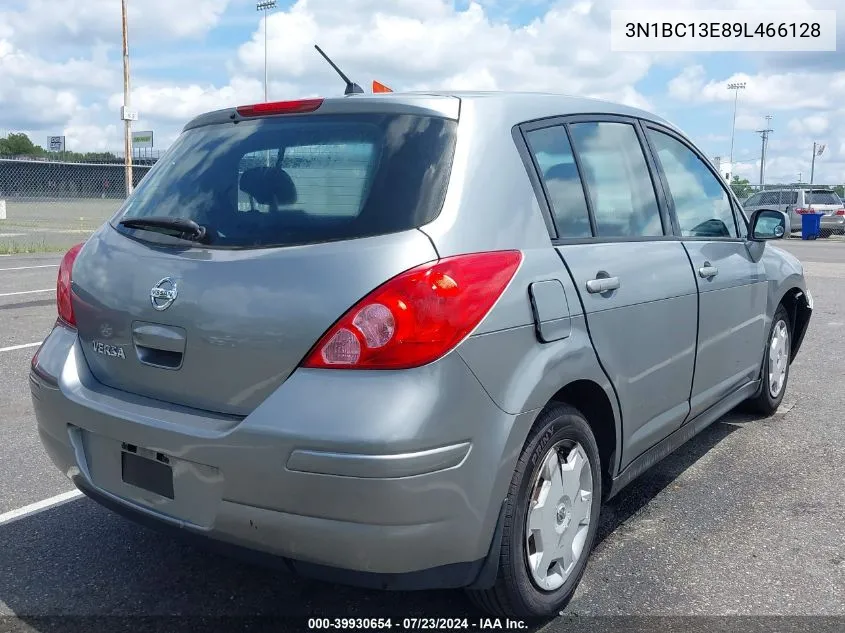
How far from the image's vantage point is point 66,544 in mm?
3299

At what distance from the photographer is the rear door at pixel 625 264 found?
2873mm

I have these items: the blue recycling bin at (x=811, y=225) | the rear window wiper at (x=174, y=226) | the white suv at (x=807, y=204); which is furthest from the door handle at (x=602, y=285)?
the blue recycling bin at (x=811, y=225)

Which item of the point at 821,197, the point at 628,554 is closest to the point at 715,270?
the point at 628,554

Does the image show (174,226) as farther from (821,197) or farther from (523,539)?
(821,197)

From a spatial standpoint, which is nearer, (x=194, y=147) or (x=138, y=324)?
(x=138, y=324)

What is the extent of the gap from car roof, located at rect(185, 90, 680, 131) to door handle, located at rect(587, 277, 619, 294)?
60 cm

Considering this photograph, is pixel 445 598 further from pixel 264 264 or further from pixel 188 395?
pixel 264 264

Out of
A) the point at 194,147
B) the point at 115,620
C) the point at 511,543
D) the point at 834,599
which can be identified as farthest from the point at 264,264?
the point at 834,599

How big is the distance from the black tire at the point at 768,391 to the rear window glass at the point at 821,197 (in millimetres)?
26819

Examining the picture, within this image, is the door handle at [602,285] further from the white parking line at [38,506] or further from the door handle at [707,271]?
the white parking line at [38,506]

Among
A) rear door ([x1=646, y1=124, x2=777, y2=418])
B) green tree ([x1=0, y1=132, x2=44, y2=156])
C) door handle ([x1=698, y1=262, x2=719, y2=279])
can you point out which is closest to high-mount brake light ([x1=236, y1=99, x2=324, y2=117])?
rear door ([x1=646, y1=124, x2=777, y2=418])

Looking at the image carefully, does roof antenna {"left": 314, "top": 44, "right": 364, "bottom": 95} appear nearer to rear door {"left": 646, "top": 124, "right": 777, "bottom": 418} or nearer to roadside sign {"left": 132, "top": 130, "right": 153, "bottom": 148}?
rear door {"left": 646, "top": 124, "right": 777, "bottom": 418}

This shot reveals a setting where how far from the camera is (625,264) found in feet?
10.1

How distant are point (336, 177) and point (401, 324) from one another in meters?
0.61
